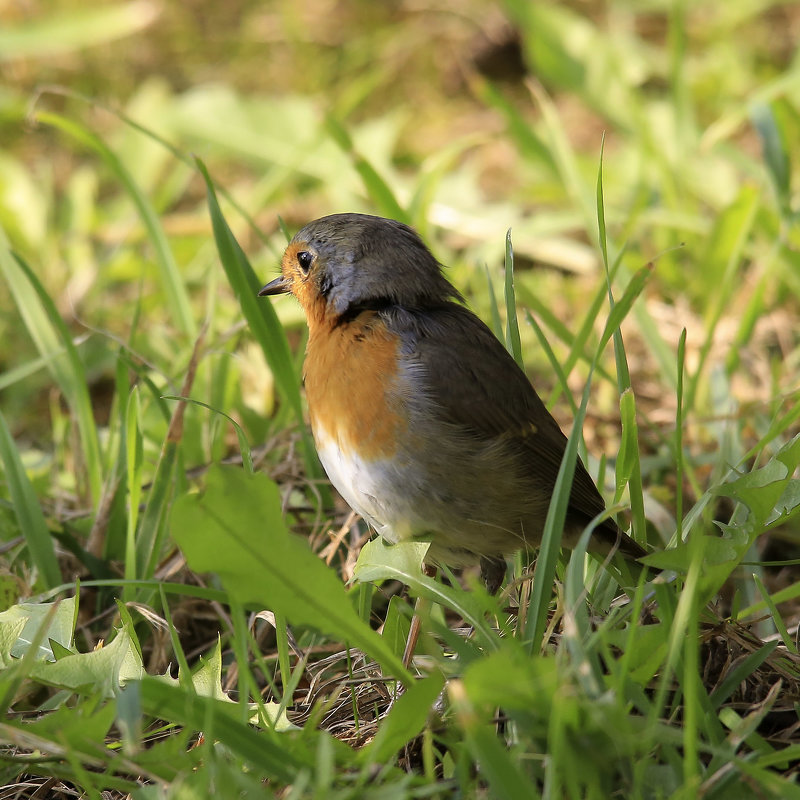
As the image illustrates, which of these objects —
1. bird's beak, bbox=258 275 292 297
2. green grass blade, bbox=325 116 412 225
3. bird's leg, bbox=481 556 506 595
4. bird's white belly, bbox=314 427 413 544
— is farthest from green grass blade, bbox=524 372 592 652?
green grass blade, bbox=325 116 412 225

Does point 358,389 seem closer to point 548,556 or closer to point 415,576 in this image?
point 415,576

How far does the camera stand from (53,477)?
324 cm

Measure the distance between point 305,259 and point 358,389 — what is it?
1.90 feet

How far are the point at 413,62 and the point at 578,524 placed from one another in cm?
434

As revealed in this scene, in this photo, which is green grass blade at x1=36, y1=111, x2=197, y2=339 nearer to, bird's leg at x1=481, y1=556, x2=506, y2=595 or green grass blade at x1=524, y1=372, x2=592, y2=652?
bird's leg at x1=481, y1=556, x2=506, y2=595

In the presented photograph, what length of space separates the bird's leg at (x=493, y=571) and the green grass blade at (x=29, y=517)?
113 centimetres

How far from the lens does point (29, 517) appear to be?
264cm

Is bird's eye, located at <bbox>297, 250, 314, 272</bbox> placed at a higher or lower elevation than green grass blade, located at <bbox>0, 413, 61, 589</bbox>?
higher

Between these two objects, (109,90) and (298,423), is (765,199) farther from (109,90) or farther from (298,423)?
(109,90)

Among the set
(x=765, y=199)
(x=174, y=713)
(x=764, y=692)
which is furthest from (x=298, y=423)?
(x=765, y=199)

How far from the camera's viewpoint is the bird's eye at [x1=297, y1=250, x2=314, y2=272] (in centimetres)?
287

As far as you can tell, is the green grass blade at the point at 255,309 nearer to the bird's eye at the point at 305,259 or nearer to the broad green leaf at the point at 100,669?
the bird's eye at the point at 305,259

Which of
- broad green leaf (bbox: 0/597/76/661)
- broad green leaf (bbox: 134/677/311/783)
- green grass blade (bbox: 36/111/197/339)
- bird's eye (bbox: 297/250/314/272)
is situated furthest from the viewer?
green grass blade (bbox: 36/111/197/339)

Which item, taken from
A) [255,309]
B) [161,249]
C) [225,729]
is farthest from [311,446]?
[225,729]
